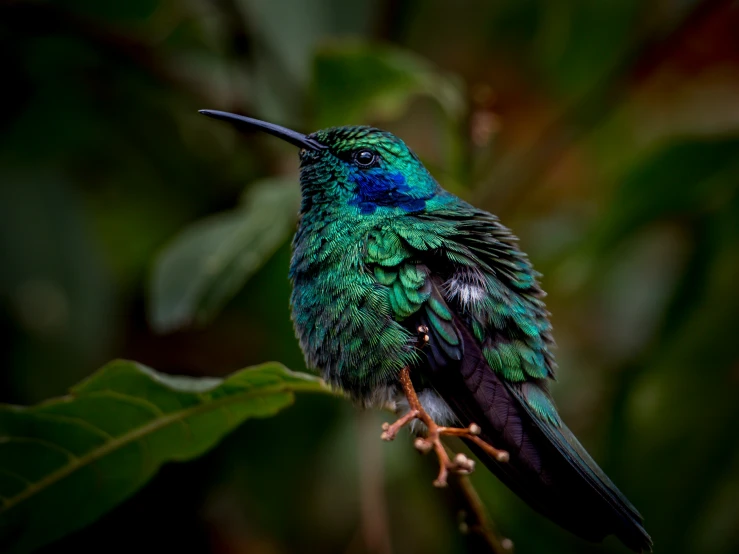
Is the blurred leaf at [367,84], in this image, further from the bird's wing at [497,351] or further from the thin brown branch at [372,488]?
the thin brown branch at [372,488]

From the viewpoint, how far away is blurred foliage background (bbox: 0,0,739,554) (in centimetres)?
319

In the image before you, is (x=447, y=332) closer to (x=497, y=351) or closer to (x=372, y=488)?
(x=497, y=351)

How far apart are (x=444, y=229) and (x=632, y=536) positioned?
0.86 metres

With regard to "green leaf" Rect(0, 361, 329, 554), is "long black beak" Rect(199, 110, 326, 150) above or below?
above

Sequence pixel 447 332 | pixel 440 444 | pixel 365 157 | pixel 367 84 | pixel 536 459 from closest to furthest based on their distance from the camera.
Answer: pixel 440 444, pixel 536 459, pixel 447 332, pixel 365 157, pixel 367 84

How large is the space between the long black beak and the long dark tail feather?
2.77ft

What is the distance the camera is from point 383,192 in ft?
7.65

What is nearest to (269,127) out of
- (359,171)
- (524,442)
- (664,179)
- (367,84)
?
(359,171)

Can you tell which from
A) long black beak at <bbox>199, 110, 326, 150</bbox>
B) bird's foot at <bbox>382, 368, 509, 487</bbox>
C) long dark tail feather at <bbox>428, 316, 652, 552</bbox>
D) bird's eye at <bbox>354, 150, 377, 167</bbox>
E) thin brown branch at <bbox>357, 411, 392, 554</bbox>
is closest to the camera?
bird's foot at <bbox>382, 368, 509, 487</bbox>

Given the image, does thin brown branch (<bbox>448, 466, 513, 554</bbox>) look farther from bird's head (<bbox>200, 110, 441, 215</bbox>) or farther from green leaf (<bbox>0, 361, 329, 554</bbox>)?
bird's head (<bbox>200, 110, 441, 215</bbox>)

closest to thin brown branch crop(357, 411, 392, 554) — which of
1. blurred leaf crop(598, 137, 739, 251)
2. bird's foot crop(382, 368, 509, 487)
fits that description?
blurred leaf crop(598, 137, 739, 251)

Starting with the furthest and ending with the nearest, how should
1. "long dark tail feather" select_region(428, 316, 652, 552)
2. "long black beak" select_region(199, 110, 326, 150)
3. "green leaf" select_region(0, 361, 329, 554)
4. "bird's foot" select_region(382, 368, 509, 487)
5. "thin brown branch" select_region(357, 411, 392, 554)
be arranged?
"thin brown branch" select_region(357, 411, 392, 554)
"long black beak" select_region(199, 110, 326, 150)
"green leaf" select_region(0, 361, 329, 554)
"long dark tail feather" select_region(428, 316, 652, 552)
"bird's foot" select_region(382, 368, 509, 487)

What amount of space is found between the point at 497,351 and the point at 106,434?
1059 millimetres

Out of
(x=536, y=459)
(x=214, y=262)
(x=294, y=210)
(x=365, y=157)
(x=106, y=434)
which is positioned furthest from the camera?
(x=294, y=210)
